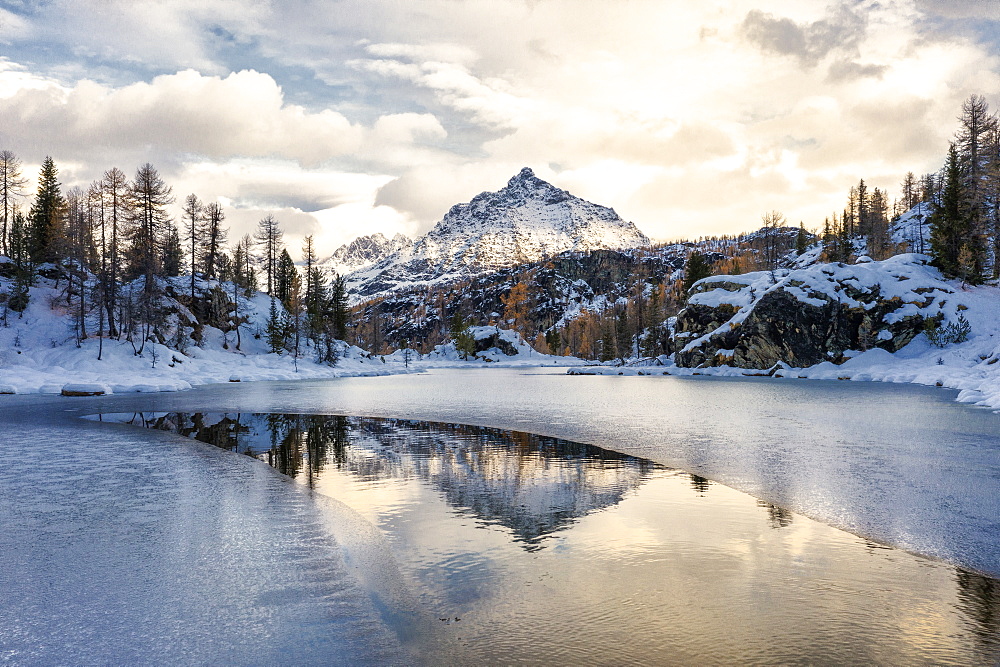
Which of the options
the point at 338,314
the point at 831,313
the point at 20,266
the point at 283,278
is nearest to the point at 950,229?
the point at 831,313

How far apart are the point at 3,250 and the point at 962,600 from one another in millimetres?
95815

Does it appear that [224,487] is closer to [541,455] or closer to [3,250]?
[541,455]

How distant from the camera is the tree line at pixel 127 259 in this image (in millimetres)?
57594

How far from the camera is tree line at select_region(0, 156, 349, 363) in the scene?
5759cm

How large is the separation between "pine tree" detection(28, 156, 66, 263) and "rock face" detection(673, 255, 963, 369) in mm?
79695

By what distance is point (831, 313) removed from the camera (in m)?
59.0

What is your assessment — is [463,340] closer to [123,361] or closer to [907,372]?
[123,361]

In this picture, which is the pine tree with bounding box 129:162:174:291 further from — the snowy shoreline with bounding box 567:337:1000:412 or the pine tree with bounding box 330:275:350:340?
the snowy shoreline with bounding box 567:337:1000:412

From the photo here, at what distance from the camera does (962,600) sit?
17.8 feet

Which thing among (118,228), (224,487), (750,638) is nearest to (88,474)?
(224,487)

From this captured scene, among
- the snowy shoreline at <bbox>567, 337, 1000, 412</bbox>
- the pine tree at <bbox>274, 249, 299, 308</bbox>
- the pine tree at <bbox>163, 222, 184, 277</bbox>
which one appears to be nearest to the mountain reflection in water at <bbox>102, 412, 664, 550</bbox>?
the snowy shoreline at <bbox>567, 337, 1000, 412</bbox>

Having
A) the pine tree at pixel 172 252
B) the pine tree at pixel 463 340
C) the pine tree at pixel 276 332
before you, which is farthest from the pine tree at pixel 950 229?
the pine tree at pixel 463 340

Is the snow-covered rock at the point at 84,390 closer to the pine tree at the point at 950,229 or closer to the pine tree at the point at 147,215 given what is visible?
the pine tree at the point at 147,215

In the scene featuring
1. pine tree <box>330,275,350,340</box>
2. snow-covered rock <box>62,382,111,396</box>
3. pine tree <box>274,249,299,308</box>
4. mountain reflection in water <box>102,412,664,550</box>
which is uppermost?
pine tree <box>274,249,299,308</box>
